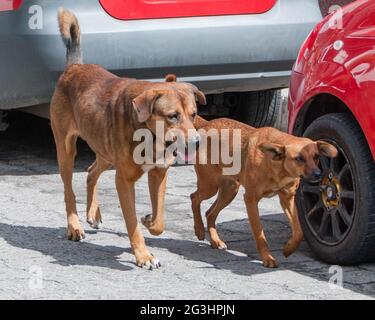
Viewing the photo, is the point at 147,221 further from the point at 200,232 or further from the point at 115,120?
the point at 115,120

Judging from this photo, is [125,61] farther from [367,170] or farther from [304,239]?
[367,170]

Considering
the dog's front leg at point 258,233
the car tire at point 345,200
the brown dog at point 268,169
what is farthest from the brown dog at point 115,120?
the car tire at point 345,200

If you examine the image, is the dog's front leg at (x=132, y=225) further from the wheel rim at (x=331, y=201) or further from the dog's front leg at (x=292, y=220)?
the wheel rim at (x=331, y=201)

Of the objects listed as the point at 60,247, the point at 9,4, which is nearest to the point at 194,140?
the point at 60,247

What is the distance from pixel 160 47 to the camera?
7566 mm

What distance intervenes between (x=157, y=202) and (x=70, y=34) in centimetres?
129

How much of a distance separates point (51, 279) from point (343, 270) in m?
1.44

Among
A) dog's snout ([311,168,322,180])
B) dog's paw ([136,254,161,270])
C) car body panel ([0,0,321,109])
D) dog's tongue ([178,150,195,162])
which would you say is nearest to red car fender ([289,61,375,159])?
dog's snout ([311,168,322,180])

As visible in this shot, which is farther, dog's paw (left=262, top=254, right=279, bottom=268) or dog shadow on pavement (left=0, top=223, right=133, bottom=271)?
dog shadow on pavement (left=0, top=223, right=133, bottom=271)

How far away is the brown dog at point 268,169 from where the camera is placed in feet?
18.2

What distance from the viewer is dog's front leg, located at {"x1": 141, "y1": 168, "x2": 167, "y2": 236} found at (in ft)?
19.5

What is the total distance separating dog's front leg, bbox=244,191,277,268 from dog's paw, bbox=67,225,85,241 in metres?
1.06

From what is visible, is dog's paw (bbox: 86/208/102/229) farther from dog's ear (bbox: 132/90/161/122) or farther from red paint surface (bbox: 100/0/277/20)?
red paint surface (bbox: 100/0/277/20)

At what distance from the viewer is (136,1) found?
7.49m
